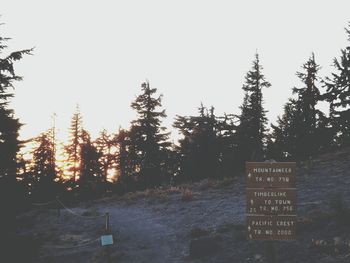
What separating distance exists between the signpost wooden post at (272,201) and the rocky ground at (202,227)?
619 millimetres

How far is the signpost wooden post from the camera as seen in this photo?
9391 millimetres

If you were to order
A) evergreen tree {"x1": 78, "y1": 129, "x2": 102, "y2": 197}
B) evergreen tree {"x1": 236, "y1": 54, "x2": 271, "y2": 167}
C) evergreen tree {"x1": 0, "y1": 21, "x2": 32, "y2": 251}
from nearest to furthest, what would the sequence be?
1. evergreen tree {"x1": 0, "y1": 21, "x2": 32, "y2": 251}
2. evergreen tree {"x1": 236, "y1": 54, "x2": 271, "y2": 167}
3. evergreen tree {"x1": 78, "y1": 129, "x2": 102, "y2": 197}

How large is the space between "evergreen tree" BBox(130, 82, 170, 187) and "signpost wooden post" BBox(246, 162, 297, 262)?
39.4 meters

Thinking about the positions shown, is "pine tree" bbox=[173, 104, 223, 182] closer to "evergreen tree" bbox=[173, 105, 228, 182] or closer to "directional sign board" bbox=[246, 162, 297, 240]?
"evergreen tree" bbox=[173, 105, 228, 182]

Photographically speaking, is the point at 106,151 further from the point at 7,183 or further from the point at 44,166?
the point at 7,183

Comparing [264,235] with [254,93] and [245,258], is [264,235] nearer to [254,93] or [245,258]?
[245,258]

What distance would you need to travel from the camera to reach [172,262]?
48.8ft

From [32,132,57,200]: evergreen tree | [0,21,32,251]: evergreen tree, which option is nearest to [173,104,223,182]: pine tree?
[32,132,57,200]: evergreen tree

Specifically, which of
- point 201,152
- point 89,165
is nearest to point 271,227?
point 201,152

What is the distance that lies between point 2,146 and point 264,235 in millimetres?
8539

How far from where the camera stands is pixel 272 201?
9445 mm

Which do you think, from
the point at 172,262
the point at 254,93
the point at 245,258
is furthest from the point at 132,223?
the point at 254,93

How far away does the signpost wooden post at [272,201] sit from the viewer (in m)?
9.39

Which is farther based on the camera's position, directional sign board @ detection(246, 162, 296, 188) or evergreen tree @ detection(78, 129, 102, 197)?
evergreen tree @ detection(78, 129, 102, 197)
